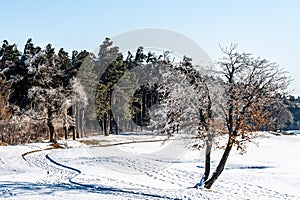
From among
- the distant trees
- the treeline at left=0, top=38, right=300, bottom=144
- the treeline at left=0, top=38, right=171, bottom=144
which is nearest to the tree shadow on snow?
the treeline at left=0, top=38, right=300, bottom=144

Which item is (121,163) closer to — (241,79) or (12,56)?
(241,79)

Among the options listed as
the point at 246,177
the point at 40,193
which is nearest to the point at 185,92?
the point at 40,193

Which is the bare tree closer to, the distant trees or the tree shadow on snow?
the tree shadow on snow

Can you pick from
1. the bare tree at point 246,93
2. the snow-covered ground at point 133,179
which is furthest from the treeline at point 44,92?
the bare tree at point 246,93

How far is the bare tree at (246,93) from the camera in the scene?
1393 cm

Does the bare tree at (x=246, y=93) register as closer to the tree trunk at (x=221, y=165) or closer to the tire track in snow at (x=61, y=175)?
the tree trunk at (x=221, y=165)

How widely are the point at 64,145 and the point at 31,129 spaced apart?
21.5 feet

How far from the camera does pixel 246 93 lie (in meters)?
13.9

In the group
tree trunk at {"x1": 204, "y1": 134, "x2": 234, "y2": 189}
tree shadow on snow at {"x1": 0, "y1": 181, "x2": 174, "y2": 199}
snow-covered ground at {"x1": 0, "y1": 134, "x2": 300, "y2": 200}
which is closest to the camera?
tree shadow on snow at {"x1": 0, "y1": 181, "x2": 174, "y2": 199}

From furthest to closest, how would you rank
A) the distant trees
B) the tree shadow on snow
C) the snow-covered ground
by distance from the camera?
the distant trees, the snow-covered ground, the tree shadow on snow

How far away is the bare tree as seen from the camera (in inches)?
548

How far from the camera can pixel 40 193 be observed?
40.3 feet

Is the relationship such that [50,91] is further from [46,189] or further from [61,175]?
[46,189]

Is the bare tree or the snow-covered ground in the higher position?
the bare tree
